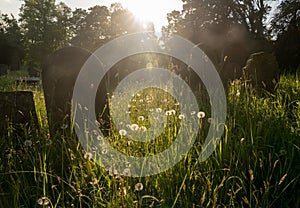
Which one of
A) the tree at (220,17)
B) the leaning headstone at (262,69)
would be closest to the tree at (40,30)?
the tree at (220,17)

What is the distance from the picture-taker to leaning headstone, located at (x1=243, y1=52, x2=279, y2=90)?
19.3ft

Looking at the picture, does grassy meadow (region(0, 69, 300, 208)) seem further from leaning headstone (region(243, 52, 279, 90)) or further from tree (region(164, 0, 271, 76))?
tree (region(164, 0, 271, 76))

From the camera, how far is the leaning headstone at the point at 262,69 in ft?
19.3

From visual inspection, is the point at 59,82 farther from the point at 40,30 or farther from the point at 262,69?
the point at 40,30

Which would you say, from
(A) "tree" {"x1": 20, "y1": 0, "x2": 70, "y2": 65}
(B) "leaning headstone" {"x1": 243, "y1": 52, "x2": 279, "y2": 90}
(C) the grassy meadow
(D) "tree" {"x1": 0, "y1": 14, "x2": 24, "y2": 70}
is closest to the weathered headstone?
(C) the grassy meadow

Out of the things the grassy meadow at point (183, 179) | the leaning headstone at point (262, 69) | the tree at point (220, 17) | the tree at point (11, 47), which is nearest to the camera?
the grassy meadow at point (183, 179)

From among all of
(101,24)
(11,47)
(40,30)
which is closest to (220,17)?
(40,30)

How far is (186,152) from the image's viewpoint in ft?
7.19

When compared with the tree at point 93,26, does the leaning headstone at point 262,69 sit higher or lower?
lower

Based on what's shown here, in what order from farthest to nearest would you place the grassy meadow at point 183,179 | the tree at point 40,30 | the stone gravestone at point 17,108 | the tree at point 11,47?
the tree at point 11,47 < the tree at point 40,30 < the stone gravestone at point 17,108 < the grassy meadow at point 183,179

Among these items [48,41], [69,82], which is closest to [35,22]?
[48,41]

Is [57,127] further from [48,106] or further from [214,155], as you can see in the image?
[214,155]

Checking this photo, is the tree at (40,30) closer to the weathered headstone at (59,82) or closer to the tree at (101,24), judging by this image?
the tree at (101,24)

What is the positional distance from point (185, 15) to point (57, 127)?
31.4 metres
